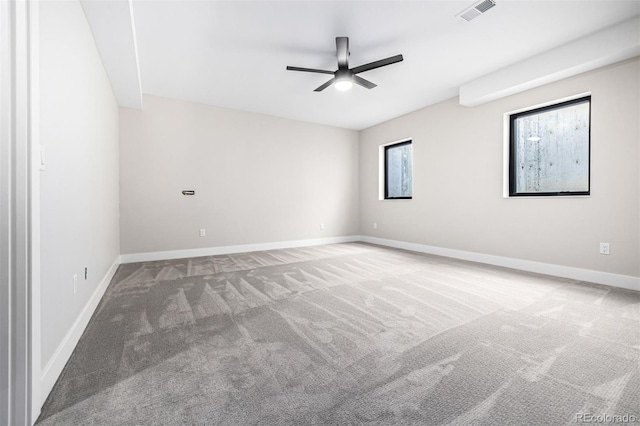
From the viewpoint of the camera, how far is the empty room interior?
1329mm

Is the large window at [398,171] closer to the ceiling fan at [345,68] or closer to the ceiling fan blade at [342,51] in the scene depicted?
the ceiling fan at [345,68]

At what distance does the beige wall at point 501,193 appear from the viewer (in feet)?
9.57

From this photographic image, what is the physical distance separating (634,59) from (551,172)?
1.32 metres

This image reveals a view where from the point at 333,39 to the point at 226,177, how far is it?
3089 millimetres

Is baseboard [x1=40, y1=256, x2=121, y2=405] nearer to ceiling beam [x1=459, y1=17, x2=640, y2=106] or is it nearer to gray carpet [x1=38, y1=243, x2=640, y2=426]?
gray carpet [x1=38, y1=243, x2=640, y2=426]

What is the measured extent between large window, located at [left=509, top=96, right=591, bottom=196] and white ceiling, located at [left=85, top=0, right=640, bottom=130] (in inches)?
34.2

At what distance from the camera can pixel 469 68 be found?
11.7ft

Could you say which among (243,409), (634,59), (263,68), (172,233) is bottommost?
(243,409)

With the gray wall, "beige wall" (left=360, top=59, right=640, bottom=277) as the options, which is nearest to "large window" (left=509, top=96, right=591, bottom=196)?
"beige wall" (left=360, top=59, right=640, bottom=277)

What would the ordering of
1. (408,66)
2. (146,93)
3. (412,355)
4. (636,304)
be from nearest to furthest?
(412,355) → (636,304) → (408,66) → (146,93)

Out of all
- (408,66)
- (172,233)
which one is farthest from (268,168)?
(408,66)

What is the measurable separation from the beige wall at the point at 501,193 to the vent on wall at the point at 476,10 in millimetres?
1750

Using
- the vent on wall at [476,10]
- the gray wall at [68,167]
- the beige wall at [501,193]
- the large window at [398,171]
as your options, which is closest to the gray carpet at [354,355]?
the gray wall at [68,167]

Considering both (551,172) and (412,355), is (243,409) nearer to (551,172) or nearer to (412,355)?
(412,355)
